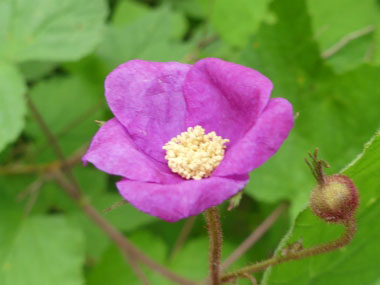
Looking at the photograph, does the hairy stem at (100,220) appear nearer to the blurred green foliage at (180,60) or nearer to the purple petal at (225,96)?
the blurred green foliage at (180,60)

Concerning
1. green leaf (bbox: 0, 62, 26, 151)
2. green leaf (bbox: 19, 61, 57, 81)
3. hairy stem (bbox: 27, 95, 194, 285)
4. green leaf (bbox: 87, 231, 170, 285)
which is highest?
green leaf (bbox: 0, 62, 26, 151)

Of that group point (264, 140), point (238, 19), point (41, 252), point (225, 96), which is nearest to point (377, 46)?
point (238, 19)

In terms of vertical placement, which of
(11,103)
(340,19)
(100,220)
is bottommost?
(100,220)

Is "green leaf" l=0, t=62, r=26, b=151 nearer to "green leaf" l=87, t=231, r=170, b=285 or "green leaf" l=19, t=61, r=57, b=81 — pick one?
"green leaf" l=19, t=61, r=57, b=81

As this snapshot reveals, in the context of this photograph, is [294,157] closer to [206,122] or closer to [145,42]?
[206,122]

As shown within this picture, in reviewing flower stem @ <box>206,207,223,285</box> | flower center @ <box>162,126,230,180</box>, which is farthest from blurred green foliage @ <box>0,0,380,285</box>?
flower center @ <box>162,126,230,180</box>

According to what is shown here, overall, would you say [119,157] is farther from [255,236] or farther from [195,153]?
[255,236]

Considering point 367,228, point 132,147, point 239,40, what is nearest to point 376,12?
point 239,40
